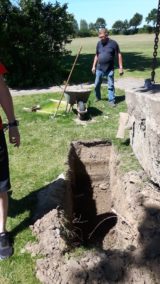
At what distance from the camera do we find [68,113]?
36.0 feet

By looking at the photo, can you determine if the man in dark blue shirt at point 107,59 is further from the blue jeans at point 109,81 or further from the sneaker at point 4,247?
the sneaker at point 4,247

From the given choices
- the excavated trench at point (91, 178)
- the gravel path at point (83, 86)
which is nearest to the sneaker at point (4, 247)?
the excavated trench at point (91, 178)

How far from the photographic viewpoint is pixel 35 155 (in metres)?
8.13

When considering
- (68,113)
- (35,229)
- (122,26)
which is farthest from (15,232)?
(122,26)

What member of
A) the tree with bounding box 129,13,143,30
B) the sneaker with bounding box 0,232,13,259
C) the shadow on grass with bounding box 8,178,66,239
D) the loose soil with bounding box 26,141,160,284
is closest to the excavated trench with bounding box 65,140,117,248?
the loose soil with bounding box 26,141,160,284

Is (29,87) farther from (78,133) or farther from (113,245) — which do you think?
(113,245)

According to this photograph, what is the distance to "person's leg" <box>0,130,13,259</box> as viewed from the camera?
14.4 feet

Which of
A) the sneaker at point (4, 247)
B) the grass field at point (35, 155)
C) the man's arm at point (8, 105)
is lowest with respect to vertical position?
the grass field at point (35, 155)

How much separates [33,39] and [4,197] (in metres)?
12.2

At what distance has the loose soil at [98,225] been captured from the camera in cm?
452

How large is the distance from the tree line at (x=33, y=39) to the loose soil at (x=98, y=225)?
26.1 ft

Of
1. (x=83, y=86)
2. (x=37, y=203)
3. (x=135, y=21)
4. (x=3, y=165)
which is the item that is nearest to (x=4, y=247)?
(x=3, y=165)

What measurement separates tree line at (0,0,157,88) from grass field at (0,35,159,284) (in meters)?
2.69

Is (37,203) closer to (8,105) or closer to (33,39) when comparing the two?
(8,105)
